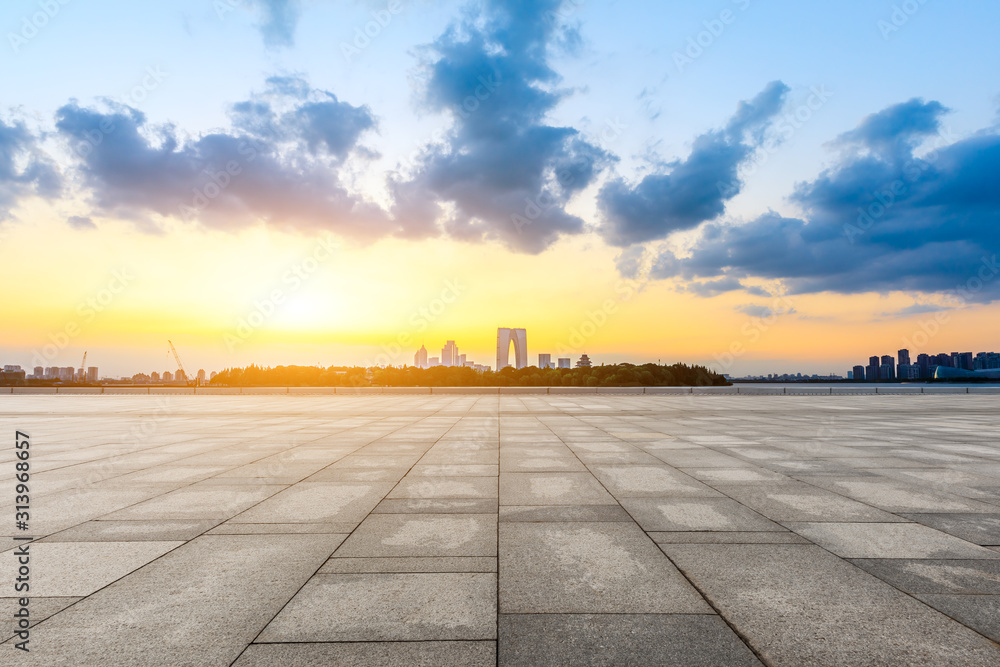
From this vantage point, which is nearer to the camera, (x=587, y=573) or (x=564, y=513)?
(x=587, y=573)

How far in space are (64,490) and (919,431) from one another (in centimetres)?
2185

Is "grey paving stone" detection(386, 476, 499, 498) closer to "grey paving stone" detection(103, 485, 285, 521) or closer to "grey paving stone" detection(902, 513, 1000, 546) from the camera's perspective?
"grey paving stone" detection(103, 485, 285, 521)

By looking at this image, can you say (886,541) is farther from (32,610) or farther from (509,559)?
(32,610)

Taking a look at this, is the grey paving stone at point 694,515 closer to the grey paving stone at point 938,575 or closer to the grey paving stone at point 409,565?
the grey paving stone at point 938,575

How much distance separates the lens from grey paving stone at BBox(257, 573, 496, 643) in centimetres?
362

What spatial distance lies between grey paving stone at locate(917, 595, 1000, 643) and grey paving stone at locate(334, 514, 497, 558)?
381cm

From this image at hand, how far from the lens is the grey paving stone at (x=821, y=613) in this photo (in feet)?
11.1

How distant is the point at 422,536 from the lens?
579 cm

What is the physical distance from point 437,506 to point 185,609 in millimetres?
3457

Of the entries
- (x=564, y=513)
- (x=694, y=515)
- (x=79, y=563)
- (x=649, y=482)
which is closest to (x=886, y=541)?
(x=694, y=515)

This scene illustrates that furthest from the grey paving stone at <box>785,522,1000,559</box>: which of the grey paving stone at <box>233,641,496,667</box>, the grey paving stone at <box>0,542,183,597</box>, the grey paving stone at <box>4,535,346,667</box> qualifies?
the grey paving stone at <box>0,542,183,597</box>

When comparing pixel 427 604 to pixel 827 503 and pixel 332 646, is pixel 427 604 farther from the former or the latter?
pixel 827 503

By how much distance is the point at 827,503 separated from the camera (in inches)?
285

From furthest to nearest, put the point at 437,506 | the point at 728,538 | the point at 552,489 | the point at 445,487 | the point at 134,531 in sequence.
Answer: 1. the point at 445,487
2. the point at 552,489
3. the point at 437,506
4. the point at 134,531
5. the point at 728,538
